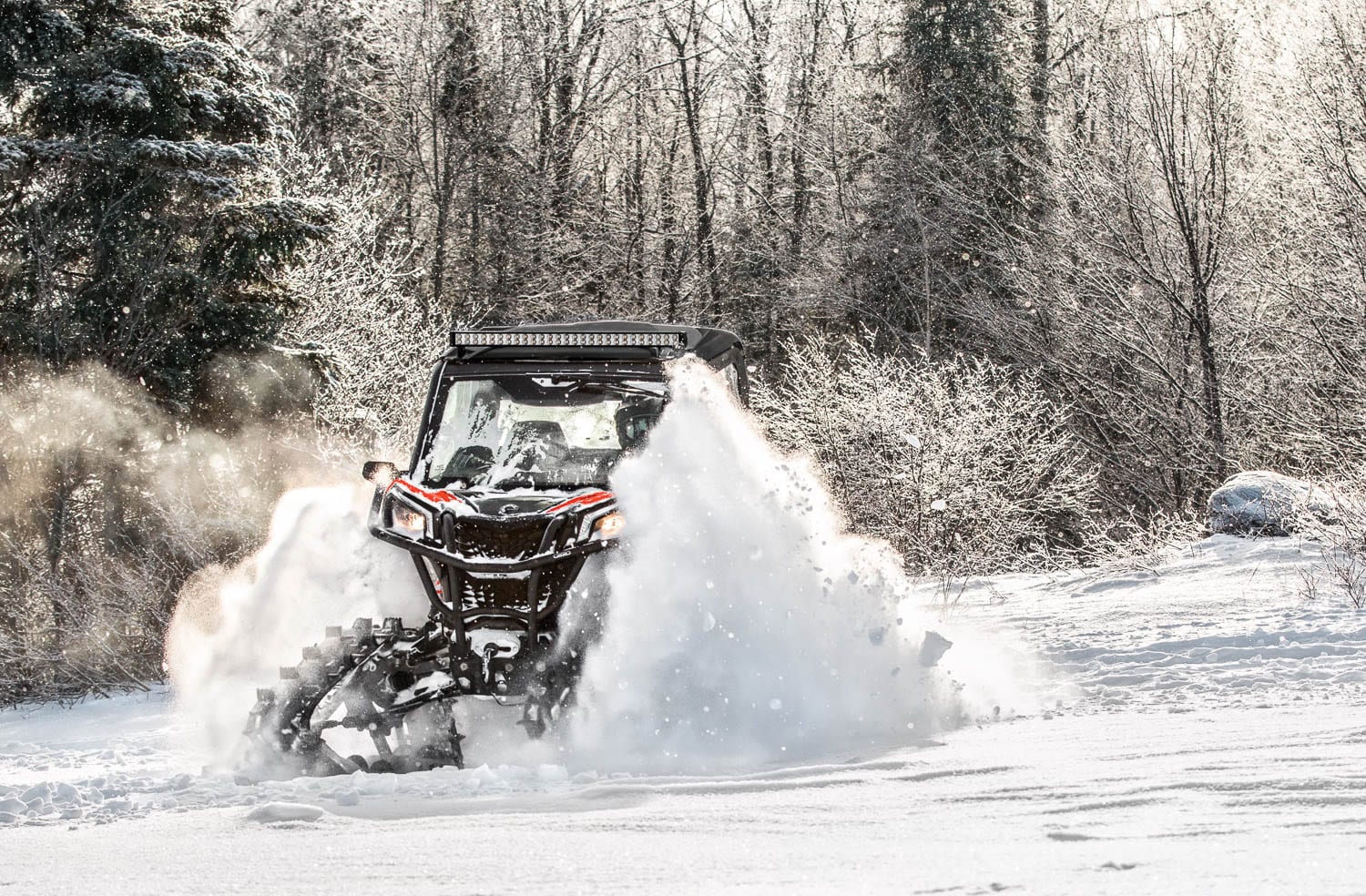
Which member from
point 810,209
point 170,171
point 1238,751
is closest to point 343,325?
point 170,171

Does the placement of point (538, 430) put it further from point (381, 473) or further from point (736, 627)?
point (736, 627)

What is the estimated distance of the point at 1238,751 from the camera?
5.84 m

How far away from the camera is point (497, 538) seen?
687 centimetres

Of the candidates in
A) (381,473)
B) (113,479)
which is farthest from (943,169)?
(381,473)

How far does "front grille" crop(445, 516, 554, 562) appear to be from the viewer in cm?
684

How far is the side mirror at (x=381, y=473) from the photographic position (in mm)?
7508

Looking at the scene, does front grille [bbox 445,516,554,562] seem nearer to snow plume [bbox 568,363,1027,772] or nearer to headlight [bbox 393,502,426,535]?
headlight [bbox 393,502,426,535]

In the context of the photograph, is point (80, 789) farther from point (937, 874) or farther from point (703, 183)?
point (703, 183)

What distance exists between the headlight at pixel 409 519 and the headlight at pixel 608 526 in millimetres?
888

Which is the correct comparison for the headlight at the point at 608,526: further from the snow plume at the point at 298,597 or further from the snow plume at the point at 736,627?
the snow plume at the point at 298,597

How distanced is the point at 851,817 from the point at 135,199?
15.5 metres

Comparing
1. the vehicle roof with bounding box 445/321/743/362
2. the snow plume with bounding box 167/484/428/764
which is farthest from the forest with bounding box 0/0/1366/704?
the vehicle roof with bounding box 445/321/743/362

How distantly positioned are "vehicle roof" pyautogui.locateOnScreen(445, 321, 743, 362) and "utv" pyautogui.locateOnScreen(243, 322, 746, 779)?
0.01 metres

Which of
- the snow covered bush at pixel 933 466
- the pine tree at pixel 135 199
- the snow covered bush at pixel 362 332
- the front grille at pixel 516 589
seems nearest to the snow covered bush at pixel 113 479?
the pine tree at pixel 135 199
